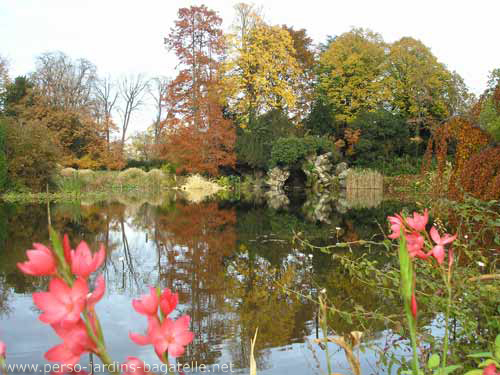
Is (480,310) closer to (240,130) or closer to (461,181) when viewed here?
(461,181)

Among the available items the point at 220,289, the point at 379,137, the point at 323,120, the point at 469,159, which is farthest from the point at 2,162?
the point at 379,137

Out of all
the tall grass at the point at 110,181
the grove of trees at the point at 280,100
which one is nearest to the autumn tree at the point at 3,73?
the grove of trees at the point at 280,100

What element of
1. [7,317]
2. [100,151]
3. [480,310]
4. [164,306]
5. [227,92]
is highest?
[227,92]

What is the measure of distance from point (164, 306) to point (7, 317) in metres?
3.48

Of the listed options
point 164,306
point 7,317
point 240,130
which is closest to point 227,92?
point 240,130

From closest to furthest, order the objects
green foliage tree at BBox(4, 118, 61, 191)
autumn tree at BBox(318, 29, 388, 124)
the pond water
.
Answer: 1. the pond water
2. green foliage tree at BBox(4, 118, 61, 191)
3. autumn tree at BBox(318, 29, 388, 124)

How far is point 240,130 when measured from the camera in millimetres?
25828

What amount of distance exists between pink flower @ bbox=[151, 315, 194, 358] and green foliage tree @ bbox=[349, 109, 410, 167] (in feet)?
80.3

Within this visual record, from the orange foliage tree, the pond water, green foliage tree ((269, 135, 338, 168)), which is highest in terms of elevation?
green foliage tree ((269, 135, 338, 168))

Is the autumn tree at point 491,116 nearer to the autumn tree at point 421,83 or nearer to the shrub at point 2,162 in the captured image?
the shrub at point 2,162

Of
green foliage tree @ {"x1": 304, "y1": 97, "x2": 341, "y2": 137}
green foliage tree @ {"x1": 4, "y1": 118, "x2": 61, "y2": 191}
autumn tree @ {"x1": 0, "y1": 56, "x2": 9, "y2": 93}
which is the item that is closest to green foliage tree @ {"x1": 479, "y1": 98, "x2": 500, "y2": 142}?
green foliage tree @ {"x1": 4, "y1": 118, "x2": 61, "y2": 191}

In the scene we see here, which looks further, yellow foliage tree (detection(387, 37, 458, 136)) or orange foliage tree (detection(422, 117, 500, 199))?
yellow foliage tree (detection(387, 37, 458, 136))

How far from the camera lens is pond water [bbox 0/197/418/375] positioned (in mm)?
2746

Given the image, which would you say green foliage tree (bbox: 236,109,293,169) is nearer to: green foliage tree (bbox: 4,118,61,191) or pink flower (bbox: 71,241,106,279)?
green foliage tree (bbox: 4,118,61,191)
